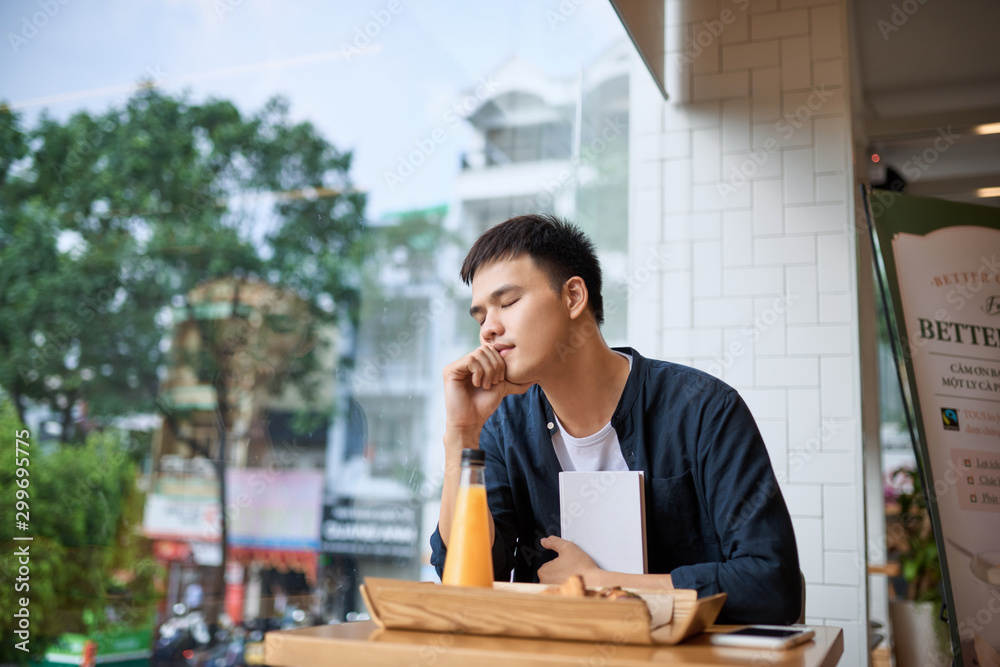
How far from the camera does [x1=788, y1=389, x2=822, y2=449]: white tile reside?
2549mm

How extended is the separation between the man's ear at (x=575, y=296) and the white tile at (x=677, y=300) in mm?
1342

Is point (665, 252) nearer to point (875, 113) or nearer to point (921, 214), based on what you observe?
point (921, 214)

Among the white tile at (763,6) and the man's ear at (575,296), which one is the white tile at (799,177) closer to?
the white tile at (763,6)

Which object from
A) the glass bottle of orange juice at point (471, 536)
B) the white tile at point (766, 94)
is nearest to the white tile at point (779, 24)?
the white tile at point (766, 94)

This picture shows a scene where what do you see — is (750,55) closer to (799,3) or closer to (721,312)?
(799,3)

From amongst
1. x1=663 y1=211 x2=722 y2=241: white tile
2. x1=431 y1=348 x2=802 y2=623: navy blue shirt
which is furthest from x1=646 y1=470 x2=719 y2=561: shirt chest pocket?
x1=663 y1=211 x2=722 y2=241: white tile

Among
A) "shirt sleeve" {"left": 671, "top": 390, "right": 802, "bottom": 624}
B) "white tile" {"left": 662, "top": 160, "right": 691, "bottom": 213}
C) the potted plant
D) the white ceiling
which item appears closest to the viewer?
"shirt sleeve" {"left": 671, "top": 390, "right": 802, "bottom": 624}

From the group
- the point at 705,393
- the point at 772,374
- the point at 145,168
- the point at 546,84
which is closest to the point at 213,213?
the point at 145,168

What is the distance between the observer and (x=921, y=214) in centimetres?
274

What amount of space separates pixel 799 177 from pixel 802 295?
436 mm

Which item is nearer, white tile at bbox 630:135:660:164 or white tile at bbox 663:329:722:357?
white tile at bbox 663:329:722:357

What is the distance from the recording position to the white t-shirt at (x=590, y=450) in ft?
4.82

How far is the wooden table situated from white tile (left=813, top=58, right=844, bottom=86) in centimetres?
241

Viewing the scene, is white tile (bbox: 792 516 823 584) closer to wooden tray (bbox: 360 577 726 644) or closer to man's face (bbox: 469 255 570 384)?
man's face (bbox: 469 255 570 384)
